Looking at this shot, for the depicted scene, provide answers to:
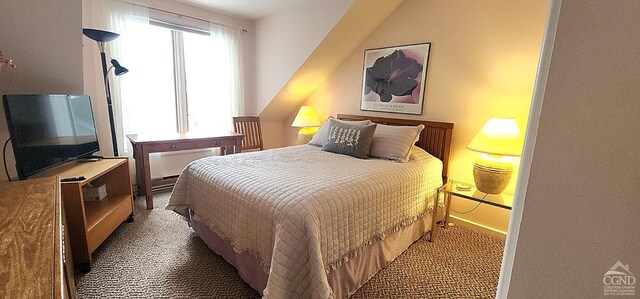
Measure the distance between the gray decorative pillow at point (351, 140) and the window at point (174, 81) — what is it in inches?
76.4

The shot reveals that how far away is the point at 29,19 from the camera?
141cm

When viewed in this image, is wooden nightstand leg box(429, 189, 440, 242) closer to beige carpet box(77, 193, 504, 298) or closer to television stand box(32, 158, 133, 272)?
beige carpet box(77, 193, 504, 298)

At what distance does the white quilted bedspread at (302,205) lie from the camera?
119cm

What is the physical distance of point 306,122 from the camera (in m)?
3.53

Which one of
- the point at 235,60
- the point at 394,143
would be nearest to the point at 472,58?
the point at 394,143

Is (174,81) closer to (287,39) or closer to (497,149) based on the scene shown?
(287,39)

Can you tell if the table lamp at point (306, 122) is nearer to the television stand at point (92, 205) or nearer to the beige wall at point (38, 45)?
the television stand at point (92, 205)

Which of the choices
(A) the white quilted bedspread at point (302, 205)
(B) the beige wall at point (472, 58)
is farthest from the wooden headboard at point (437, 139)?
(A) the white quilted bedspread at point (302, 205)

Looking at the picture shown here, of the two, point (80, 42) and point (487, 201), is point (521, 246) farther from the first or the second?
point (80, 42)

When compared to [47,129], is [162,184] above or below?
below

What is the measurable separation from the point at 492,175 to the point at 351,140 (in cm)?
115

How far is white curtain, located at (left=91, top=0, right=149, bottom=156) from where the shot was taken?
2588mm

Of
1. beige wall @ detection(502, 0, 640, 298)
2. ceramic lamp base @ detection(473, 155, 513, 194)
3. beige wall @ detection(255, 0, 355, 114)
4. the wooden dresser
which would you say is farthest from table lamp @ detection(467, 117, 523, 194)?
the wooden dresser

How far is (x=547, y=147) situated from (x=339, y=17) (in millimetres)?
2561
